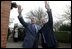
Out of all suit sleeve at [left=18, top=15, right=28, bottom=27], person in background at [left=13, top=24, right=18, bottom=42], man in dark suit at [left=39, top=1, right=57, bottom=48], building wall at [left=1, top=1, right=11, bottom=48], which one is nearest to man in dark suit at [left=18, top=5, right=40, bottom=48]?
suit sleeve at [left=18, top=15, right=28, bottom=27]

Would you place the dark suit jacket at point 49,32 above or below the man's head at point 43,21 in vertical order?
below

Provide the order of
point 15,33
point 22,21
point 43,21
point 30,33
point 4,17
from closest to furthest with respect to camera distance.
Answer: point 4,17, point 30,33, point 22,21, point 43,21, point 15,33

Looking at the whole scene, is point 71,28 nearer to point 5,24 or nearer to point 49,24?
point 49,24

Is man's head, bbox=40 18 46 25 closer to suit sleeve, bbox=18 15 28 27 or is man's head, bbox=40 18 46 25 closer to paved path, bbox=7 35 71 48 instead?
suit sleeve, bbox=18 15 28 27

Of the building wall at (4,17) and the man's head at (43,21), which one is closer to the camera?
the building wall at (4,17)

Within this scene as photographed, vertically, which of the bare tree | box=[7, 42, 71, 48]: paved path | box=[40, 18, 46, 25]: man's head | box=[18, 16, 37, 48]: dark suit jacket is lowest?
box=[7, 42, 71, 48]: paved path

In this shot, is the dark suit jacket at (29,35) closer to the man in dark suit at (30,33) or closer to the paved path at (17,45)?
the man in dark suit at (30,33)

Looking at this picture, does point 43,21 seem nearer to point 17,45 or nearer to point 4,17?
point 17,45

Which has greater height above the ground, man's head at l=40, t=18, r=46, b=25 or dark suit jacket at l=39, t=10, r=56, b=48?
man's head at l=40, t=18, r=46, b=25

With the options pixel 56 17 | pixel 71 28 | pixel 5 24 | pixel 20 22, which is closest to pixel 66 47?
pixel 71 28

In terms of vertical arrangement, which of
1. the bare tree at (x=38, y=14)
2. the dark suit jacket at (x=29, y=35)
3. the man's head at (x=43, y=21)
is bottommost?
the dark suit jacket at (x=29, y=35)

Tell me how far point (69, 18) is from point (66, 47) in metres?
1.08

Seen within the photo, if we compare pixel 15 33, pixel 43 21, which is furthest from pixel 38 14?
pixel 15 33

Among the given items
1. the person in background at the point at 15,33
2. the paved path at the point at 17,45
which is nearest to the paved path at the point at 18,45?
the paved path at the point at 17,45
